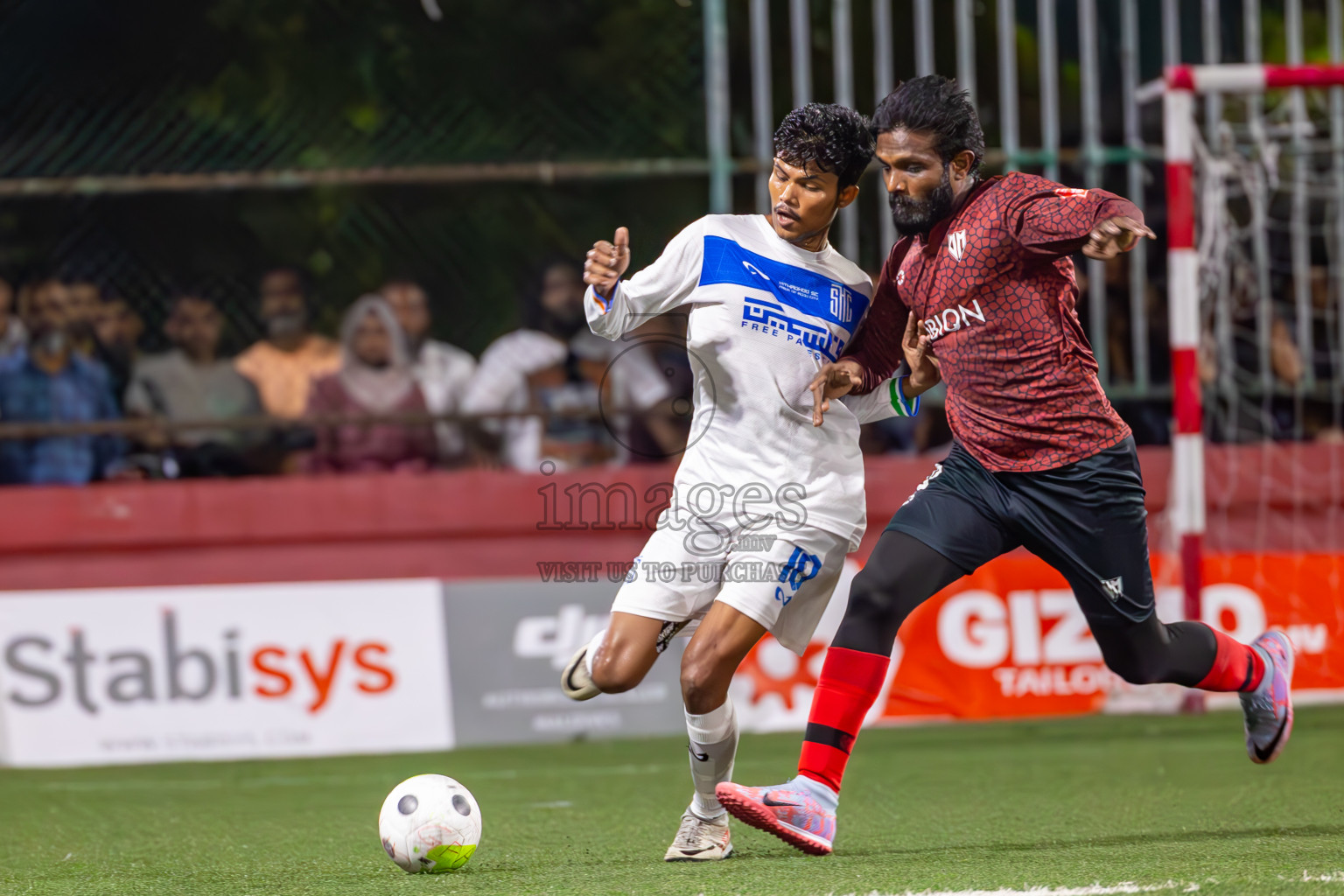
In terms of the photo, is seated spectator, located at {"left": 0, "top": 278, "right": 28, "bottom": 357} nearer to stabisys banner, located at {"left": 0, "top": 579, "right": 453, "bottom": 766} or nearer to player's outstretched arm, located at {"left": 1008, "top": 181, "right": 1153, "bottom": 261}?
stabisys banner, located at {"left": 0, "top": 579, "right": 453, "bottom": 766}

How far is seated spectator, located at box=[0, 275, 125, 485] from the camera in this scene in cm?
852

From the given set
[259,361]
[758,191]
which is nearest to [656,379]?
→ [758,191]

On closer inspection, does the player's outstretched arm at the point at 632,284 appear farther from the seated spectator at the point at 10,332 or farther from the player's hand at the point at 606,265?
the seated spectator at the point at 10,332

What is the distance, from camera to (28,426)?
848cm

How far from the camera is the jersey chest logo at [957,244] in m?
4.31

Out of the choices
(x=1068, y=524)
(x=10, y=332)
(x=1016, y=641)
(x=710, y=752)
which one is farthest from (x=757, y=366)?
(x=10, y=332)

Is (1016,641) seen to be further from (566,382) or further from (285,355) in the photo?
(285,355)

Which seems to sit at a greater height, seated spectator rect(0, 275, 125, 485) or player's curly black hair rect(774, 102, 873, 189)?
player's curly black hair rect(774, 102, 873, 189)

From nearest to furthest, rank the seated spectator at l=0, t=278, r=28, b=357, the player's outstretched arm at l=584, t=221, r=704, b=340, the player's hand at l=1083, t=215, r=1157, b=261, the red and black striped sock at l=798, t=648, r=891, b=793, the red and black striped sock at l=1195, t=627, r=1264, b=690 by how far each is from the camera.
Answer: the player's hand at l=1083, t=215, r=1157, b=261 → the red and black striped sock at l=798, t=648, r=891, b=793 → the player's outstretched arm at l=584, t=221, r=704, b=340 → the red and black striped sock at l=1195, t=627, r=1264, b=690 → the seated spectator at l=0, t=278, r=28, b=357

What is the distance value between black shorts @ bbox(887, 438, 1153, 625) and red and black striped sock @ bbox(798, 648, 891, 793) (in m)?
0.37

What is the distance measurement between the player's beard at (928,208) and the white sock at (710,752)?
1.43 meters

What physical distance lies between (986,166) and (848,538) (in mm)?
4902

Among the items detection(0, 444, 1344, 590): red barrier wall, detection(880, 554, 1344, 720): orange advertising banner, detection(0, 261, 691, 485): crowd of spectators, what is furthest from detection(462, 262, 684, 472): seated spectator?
detection(880, 554, 1344, 720): orange advertising banner

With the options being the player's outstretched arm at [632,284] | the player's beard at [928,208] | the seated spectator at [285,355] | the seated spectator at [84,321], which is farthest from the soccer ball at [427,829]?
the seated spectator at [84,321]
